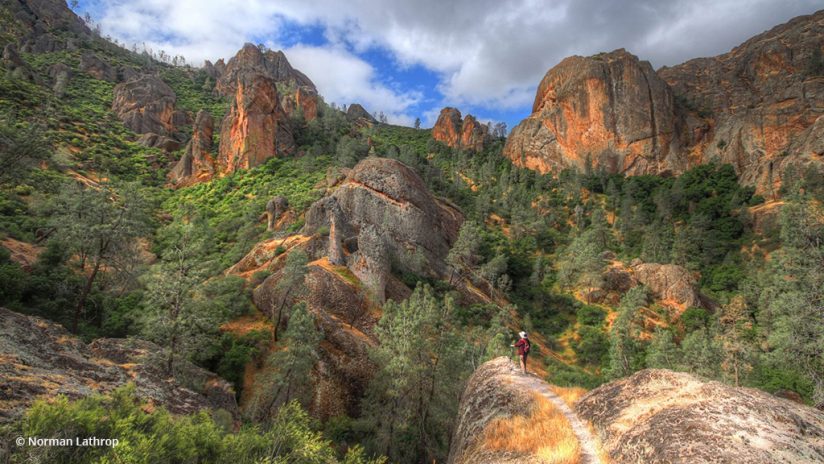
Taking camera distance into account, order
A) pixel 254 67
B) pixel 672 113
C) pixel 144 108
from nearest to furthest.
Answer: pixel 144 108, pixel 672 113, pixel 254 67

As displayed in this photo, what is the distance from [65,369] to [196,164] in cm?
6806

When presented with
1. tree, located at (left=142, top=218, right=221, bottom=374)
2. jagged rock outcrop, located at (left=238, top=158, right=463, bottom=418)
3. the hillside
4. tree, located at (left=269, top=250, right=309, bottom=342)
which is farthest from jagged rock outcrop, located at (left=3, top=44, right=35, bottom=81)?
tree, located at (left=142, top=218, right=221, bottom=374)

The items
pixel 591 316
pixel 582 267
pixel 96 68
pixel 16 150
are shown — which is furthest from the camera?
pixel 96 68

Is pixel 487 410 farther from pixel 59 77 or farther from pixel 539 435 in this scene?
pixel 59 77

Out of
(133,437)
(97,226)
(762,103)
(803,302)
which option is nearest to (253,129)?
(97,226)

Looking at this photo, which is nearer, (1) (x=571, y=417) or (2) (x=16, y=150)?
(1) (x=571, y=417)

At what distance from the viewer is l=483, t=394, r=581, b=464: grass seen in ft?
25.0

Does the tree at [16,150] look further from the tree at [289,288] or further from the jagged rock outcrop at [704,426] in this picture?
the jagged rock outcrop at [704,426]

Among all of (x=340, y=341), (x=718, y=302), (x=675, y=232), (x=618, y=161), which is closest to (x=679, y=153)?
(x=618, y=161)

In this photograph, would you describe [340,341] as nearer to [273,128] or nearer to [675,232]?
[273,128]

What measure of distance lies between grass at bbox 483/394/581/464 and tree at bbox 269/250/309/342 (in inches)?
789

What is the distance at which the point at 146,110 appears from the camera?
8619 cm

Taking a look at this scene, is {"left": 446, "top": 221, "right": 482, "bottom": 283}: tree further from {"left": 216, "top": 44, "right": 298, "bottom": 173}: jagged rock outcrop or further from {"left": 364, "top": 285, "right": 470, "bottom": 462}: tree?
{"left": 216, "top": 44, "right": 298, "bottom": 173}: jagged rock outcrop

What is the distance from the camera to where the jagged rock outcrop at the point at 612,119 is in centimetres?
9894
